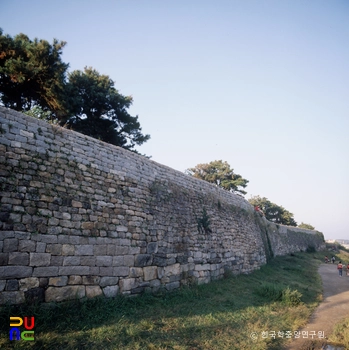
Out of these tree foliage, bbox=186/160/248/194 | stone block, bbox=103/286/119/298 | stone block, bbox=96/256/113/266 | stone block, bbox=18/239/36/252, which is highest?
tree foliage, bbox=186/160/248/194

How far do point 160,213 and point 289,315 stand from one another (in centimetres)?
500

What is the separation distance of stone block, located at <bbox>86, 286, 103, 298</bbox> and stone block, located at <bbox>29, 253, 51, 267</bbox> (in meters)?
1.21

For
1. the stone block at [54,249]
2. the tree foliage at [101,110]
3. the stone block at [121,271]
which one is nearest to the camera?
the stone block at [54,249]

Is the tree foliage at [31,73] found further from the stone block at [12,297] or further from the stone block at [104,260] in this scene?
the stone block at [12,297]

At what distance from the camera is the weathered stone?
16.4ft

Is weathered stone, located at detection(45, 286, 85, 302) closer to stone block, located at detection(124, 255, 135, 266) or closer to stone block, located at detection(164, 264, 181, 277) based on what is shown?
stone block, located at detection(124, 255, 135, 266)

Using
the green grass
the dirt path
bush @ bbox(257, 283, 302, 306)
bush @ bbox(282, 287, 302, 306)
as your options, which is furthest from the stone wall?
the dirt path

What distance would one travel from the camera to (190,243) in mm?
9188

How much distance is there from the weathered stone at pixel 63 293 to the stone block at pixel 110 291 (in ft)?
1.99

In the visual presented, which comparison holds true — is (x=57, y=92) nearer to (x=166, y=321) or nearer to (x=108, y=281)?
(x=108, y=281)

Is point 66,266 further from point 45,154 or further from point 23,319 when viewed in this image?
point 45,154

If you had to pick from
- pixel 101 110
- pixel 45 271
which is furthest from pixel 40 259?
pixel 101 110

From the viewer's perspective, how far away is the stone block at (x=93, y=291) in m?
5.62

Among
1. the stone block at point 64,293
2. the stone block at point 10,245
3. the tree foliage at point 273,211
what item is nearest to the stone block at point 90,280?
the stone block at point 64,293
